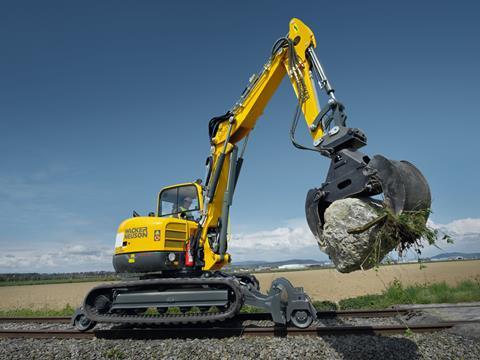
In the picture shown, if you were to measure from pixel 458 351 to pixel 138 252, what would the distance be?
236 inches

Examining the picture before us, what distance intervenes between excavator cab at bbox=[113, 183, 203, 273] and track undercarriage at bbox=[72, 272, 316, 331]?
1.19 ft

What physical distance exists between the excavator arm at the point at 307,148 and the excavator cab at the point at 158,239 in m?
0.32

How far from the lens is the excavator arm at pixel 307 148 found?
12.9 ft

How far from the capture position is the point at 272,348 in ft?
18.4

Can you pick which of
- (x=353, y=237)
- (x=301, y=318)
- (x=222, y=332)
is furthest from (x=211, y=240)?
(x=353, y=237)

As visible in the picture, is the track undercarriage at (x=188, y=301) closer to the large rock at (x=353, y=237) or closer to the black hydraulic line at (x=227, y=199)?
the black hydraulic line at (x=227, y=199)

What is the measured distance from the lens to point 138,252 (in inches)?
307

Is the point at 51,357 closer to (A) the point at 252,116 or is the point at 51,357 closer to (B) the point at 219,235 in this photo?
(B) the point at 219,235

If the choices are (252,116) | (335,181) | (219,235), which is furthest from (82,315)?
(335,181)

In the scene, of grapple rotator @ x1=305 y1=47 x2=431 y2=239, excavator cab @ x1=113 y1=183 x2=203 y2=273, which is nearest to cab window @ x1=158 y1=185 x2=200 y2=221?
excavator cab @ x1=113 y1=183 x2=203 y2=273

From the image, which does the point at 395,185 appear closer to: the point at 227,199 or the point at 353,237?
the point at 353,237

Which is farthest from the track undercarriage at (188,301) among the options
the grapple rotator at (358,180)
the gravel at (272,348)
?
the grapple rotator at (358,180)

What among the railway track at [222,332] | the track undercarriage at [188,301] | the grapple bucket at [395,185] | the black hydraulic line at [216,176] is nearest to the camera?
the grapple bucket at [395,185]

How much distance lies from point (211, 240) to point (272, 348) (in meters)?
3.19
